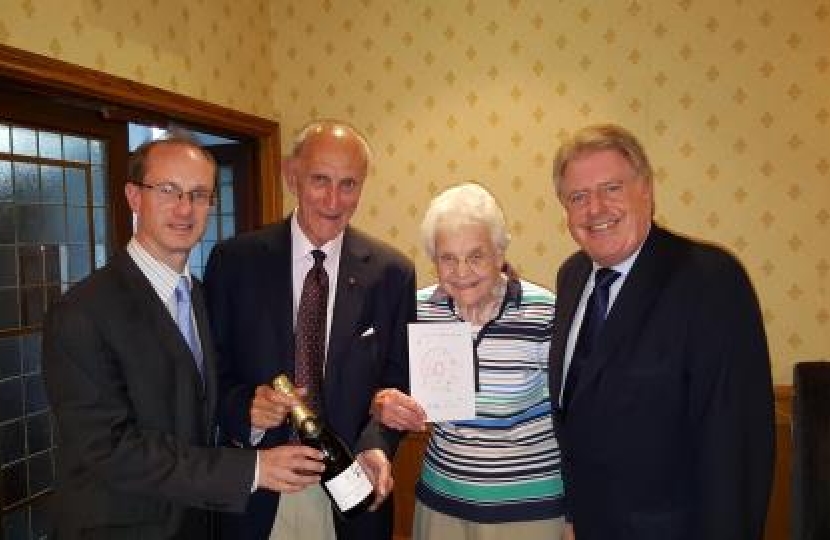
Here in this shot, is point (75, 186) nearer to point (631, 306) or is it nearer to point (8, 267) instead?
→ point (8, 267)

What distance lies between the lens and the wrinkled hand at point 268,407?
168 centimetres

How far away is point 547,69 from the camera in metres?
3.77

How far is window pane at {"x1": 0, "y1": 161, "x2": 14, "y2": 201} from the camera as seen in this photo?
2541mm

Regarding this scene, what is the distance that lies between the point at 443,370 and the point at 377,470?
1.08 ft

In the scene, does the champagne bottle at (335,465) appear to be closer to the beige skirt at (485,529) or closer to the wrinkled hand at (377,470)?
the wrinkled hand at (377,470)

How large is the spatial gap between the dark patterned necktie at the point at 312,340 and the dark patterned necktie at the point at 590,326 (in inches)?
26.8

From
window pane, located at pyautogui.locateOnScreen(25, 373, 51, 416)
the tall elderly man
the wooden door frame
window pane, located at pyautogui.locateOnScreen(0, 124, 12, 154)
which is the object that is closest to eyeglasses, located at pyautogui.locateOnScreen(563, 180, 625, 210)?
the tall elderly man

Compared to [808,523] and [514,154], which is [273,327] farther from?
[514,154]

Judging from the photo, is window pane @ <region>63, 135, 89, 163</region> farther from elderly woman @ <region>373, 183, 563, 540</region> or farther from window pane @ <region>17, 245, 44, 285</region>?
elderly woman @ <region>373, 183, 563, 540</region>

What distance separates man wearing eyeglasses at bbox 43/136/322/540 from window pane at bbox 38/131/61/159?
1360mm

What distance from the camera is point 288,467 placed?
155 centimetres

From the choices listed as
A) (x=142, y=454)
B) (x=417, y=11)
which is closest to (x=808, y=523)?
(x=142, y=454)

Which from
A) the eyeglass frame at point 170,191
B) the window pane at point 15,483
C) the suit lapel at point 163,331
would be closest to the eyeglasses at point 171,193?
the eyeglass frame at point 170,191

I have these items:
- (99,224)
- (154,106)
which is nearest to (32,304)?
Answer: (99,224)
